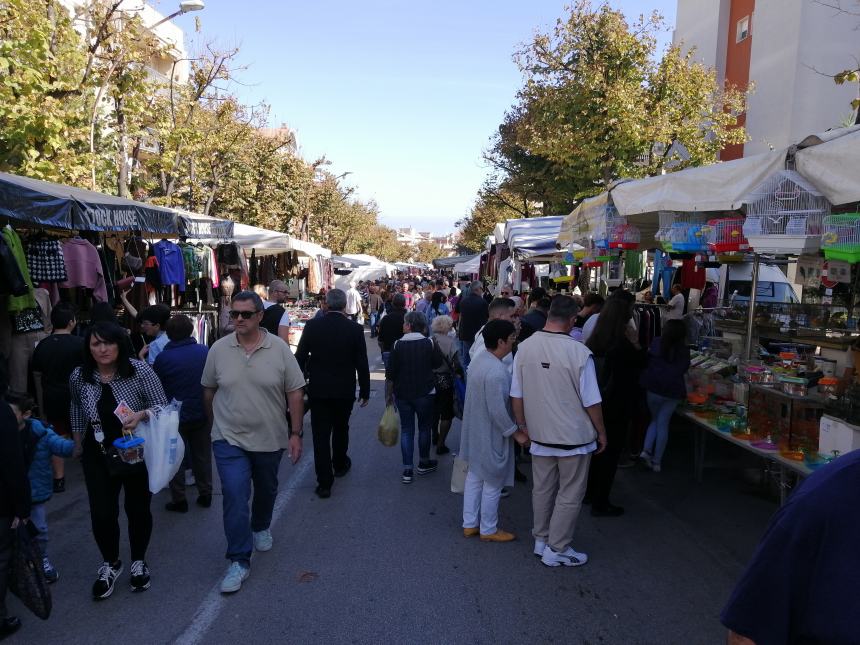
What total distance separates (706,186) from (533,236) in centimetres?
720

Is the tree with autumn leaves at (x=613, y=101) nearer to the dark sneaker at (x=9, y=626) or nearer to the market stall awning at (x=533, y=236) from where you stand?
the market stall awning at (x=533, y=236)

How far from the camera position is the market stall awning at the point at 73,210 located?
591 centimetres

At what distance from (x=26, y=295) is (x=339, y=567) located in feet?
13.9

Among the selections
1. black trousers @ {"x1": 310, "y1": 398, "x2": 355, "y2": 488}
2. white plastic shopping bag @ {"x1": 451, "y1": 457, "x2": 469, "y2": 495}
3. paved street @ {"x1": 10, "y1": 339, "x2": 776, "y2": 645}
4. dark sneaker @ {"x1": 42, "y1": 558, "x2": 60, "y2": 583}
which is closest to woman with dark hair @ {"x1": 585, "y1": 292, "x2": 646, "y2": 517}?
paved street @ {"x1": 10, "y1": 339, "x2": 776, "y2": 645}

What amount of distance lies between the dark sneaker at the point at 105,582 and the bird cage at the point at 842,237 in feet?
16.6

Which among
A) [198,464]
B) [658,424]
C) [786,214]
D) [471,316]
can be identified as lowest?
[198,464]

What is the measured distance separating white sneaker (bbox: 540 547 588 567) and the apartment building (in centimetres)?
1891

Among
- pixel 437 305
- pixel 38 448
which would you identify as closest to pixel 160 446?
pixel 38 448

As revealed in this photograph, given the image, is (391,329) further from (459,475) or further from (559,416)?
(559,416)

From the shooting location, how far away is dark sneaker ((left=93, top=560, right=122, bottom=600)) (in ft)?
13.1

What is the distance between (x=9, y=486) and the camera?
3182 millimetres

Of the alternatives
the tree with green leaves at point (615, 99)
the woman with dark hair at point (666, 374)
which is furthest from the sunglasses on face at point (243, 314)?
the tree with green leaves at point (615, 99)

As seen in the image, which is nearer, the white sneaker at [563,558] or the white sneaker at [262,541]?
the white sneaker at [563,558]

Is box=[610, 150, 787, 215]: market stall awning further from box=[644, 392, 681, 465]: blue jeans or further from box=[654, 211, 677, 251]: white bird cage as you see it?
box=[644, 392, 681, 465]: blue jeans
